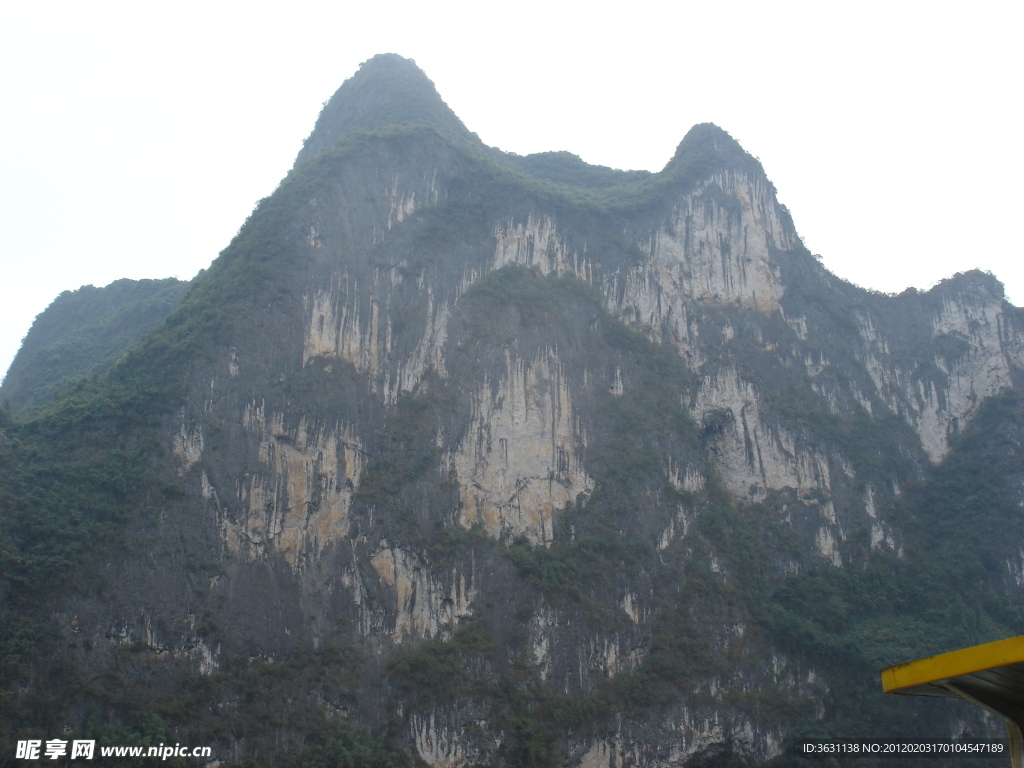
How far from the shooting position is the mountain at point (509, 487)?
23.9m

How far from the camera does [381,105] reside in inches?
1630

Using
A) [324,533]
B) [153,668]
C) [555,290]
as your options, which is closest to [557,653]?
[324,533]

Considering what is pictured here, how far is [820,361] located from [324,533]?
24.4m

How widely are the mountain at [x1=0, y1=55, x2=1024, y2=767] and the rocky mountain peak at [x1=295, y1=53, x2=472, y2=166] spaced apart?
82cm

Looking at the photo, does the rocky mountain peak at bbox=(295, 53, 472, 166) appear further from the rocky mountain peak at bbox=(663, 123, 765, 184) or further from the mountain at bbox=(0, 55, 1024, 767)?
the rocky mountain peak at bbox=(663, 123, 765, 184)

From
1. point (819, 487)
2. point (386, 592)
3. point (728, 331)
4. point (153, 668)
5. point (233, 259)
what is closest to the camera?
point (153, 668)

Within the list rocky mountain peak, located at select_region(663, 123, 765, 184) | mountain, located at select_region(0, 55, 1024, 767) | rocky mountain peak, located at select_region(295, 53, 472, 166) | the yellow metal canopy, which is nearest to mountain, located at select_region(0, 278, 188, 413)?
rocky mountain peak, located at select_region(295, 53, 472, 166)

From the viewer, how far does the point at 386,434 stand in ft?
96.1

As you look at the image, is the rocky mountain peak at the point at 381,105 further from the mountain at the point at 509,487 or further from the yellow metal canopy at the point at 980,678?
the yellow metal canopy at the point at 980,678

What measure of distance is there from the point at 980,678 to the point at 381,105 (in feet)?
132

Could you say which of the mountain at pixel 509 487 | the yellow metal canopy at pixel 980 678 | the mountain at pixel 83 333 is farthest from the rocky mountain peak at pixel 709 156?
the yellow metal canopy at pixel 980 678

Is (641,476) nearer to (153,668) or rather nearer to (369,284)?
(369,284)

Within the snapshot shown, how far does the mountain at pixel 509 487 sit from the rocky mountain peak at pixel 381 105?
82cm

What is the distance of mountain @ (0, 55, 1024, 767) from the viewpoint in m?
23.9
